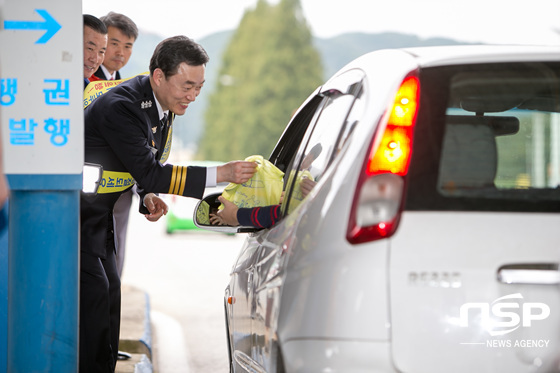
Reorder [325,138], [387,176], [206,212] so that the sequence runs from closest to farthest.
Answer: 1. [387,176]
2. [325,138]
3. [206,212]

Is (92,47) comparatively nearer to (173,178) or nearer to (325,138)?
(173,178)

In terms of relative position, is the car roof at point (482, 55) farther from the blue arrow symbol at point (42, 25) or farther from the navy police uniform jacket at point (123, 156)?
the navy police uniform jacket at point (123, 156)

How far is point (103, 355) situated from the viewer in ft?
14.1

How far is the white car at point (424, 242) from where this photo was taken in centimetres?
231

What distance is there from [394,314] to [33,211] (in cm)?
164

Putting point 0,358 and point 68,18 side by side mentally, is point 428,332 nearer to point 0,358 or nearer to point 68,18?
point 68,18

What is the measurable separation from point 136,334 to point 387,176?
4.49 meters

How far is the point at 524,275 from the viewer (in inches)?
91.1

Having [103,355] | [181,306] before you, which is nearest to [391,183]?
[103,355]

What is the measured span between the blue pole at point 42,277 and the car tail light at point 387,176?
142 centimetres

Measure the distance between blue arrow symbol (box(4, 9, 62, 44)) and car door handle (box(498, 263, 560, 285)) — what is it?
192cm

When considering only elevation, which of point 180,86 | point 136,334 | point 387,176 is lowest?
point 136,334

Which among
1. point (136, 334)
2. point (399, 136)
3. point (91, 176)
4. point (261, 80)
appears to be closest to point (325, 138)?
point (399, 136)

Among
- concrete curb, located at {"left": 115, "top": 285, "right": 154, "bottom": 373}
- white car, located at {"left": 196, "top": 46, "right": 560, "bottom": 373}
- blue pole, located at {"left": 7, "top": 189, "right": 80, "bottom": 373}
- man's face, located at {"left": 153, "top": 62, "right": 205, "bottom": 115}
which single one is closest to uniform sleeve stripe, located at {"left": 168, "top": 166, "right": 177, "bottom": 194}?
man's face, located at {"left": 153, "top": 62, "right": 205, "bottom": 115}
